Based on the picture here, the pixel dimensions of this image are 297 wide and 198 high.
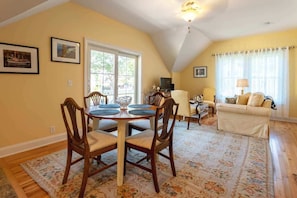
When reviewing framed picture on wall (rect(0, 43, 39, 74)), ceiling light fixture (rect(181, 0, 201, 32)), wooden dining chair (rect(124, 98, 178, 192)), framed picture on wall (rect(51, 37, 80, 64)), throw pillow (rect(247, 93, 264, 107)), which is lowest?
wooden dining chair (rect(124, 98, 178, 192))

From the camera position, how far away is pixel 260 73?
5336 millimetres

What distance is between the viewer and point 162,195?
1.67 m

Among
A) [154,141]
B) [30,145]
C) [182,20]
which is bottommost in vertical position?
[30,145]

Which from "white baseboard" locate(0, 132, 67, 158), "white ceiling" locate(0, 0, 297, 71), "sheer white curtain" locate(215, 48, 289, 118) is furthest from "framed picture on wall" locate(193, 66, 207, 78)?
"white baseboard" locate(0, 132, 67, 158)

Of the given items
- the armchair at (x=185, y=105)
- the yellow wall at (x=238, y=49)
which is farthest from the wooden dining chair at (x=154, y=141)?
the yellow wall at (x=238, y=49)

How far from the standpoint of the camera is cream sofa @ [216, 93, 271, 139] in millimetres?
3357

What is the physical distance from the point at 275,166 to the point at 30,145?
3.73 meters

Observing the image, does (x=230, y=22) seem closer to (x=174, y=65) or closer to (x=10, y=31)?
(x=174, y=65)

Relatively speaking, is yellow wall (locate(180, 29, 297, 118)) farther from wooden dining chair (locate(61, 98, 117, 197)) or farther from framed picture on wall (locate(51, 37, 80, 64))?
wooden dining chair (locate(61, 98, 117, 197))

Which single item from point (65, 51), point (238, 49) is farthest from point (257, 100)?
point (65, 51)

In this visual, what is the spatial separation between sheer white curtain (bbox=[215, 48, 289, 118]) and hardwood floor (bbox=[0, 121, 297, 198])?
1805mm

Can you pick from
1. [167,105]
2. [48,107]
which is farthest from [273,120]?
[48,107]

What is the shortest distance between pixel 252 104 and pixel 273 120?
2.29m

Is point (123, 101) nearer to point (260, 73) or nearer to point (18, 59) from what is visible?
point (18, 59)
